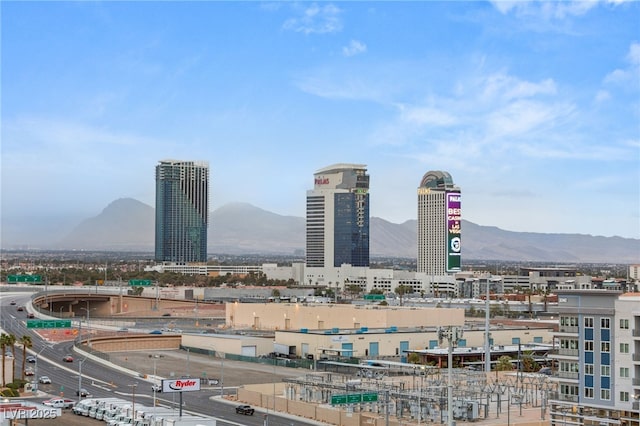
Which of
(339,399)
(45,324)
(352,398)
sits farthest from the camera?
(45,324)

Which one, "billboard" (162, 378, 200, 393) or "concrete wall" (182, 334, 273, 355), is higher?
"billboard" (162, 378, 200, 393)

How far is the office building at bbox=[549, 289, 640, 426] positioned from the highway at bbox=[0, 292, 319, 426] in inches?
787

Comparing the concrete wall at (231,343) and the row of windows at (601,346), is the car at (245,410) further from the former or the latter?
the concrete wall at (231,343)

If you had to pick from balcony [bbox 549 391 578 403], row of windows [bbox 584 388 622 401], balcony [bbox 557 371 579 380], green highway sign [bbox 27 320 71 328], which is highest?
balcony [bbox 557 371 579 380]

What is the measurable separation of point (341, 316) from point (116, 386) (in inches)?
2034

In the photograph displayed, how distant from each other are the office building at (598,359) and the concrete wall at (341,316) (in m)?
75.5

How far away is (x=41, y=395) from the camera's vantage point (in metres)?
82.0

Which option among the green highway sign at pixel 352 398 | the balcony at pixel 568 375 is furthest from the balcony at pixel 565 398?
the green highway sign at pixel 352 398

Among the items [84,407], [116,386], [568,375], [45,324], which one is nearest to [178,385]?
[84,407]

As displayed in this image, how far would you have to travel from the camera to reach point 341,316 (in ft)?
451

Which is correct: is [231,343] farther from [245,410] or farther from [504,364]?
[245,410]

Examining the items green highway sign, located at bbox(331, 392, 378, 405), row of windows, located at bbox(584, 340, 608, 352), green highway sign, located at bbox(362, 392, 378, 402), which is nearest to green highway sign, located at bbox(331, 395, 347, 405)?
green highway sign, located at bbox(331, 392, 378, 405)

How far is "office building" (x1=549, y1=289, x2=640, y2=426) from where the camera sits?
54969 millimetres

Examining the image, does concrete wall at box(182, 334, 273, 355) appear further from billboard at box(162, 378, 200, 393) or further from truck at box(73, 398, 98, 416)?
billboard at box(162, 378, 200, 393)
